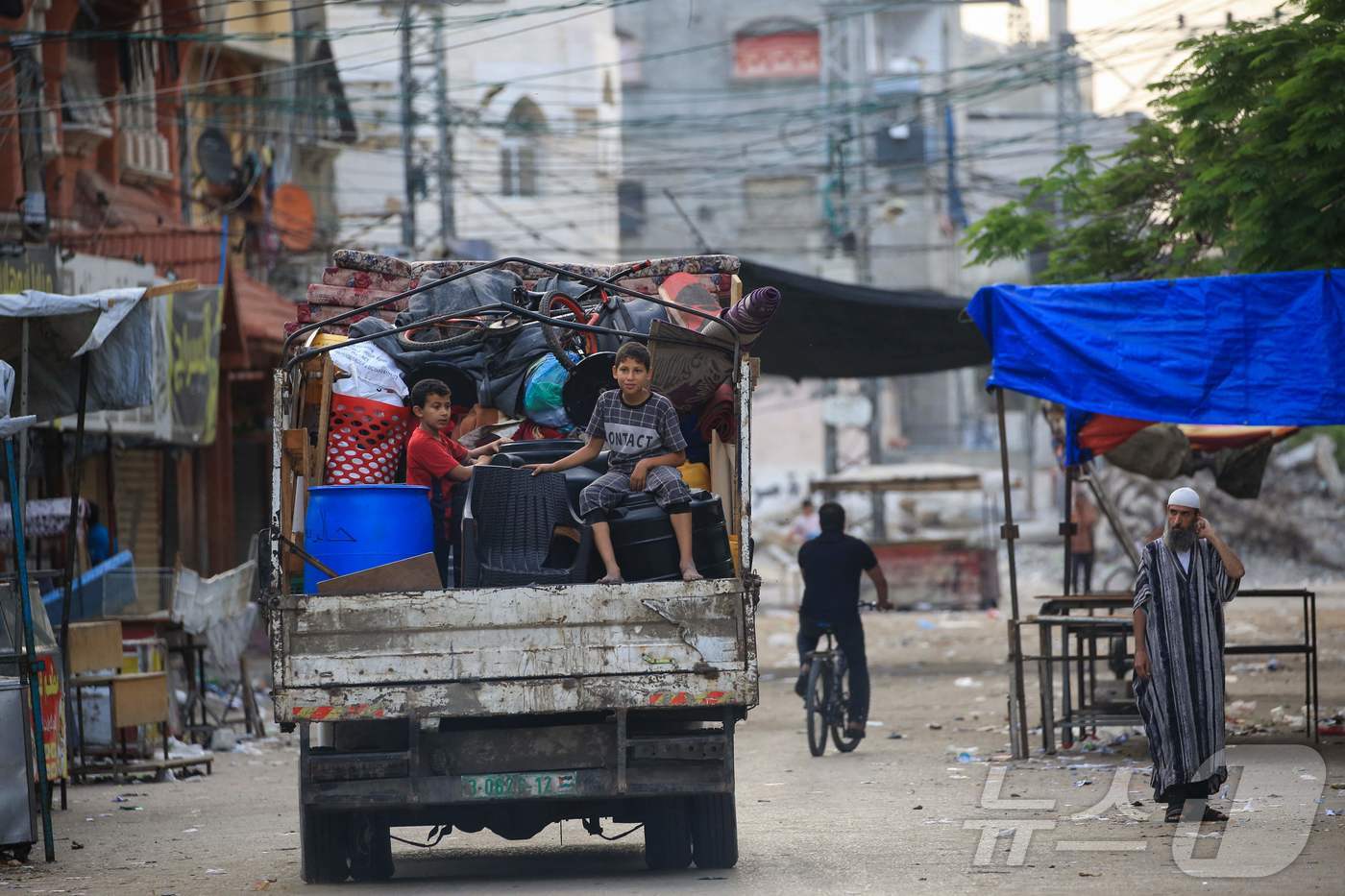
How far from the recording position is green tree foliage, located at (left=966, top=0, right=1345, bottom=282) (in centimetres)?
1185

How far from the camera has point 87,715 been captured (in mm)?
13422

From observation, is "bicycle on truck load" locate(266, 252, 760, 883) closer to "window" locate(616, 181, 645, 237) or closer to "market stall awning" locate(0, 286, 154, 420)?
"market stall awning" locate(0, 286, 154, 420)

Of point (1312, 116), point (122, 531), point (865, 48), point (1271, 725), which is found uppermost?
point (865, 48)

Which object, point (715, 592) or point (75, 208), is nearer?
point (715, 592)

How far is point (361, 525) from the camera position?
26.9 ft

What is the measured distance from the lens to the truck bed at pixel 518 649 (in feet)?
25.4

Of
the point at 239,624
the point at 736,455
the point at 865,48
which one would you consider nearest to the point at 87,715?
the point at 239,624

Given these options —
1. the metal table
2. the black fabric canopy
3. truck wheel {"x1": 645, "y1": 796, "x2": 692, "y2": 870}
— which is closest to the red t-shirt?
truck wheel {"x1": 645, "y1": 796, "x2": 692, "y2": 870}

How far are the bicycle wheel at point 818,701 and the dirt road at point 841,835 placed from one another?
0.52ft

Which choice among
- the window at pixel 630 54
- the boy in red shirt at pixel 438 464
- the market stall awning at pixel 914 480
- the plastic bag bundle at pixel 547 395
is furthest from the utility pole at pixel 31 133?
the window at pixel 630 54

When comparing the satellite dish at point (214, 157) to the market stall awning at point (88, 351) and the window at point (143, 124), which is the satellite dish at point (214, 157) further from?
the market stall awning at point (88, 351)

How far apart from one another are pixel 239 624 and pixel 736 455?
8.74 meters

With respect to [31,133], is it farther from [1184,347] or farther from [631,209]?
[631,209]

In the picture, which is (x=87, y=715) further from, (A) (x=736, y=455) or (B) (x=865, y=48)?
(B) (x=865, y=48)
